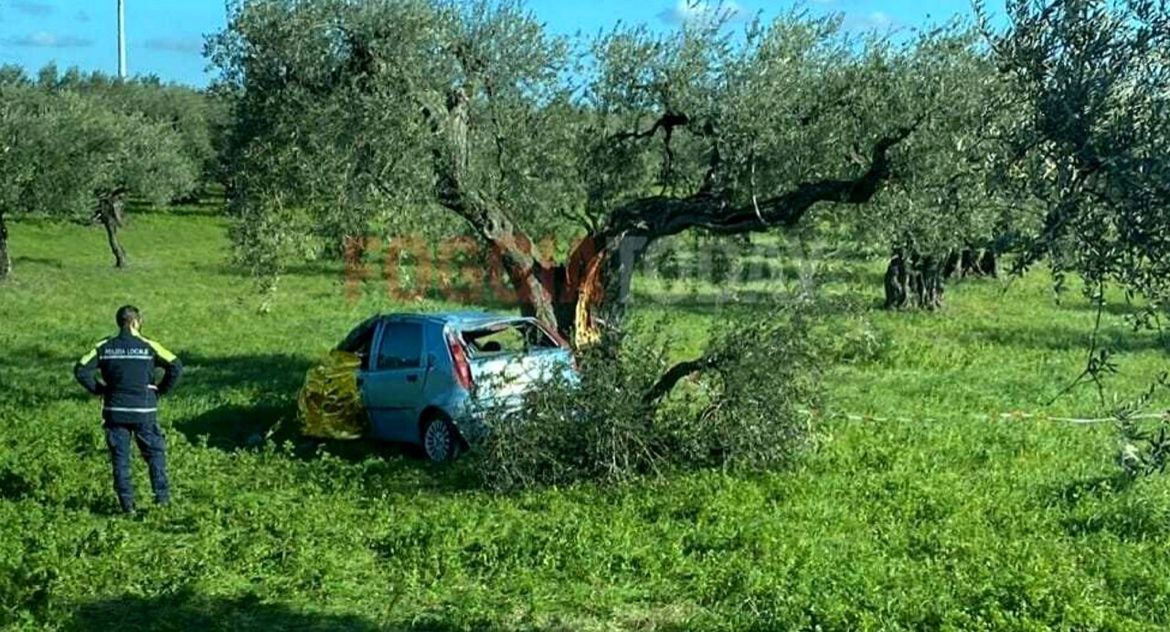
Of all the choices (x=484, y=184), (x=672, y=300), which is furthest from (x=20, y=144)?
(x=484, y=184)

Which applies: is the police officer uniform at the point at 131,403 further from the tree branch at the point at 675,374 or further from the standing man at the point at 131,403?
the tree branch at the point at 675,374

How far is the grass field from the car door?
371 mm

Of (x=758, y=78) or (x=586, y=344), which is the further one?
(x=758, y=78)

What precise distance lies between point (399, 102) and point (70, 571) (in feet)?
21.8

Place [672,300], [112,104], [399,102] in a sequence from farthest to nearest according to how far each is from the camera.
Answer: [112,104] → [672,300] → [399,102]

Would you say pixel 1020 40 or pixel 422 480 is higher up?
pixel 1020 40

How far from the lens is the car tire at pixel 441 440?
509 inches

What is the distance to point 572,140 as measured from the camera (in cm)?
1574

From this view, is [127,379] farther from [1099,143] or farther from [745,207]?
[1099,143]

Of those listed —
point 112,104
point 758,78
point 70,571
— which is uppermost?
point 112,104

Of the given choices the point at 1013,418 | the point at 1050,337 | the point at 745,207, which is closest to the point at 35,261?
the point at 1050,337

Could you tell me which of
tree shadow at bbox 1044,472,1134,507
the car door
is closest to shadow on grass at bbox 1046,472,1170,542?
tree shadow at bbox 1044,472,1134,507

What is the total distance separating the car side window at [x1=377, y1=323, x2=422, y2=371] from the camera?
13.6 meters

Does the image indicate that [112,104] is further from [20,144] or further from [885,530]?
[885,530]
